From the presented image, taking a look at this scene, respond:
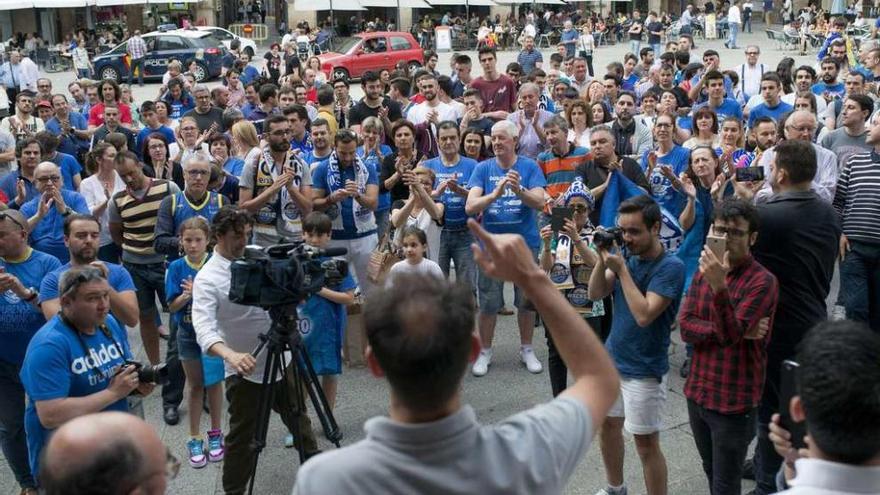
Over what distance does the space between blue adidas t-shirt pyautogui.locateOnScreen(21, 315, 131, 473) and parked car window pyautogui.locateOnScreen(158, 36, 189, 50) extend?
26.0 m

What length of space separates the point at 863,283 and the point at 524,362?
2.49 meters

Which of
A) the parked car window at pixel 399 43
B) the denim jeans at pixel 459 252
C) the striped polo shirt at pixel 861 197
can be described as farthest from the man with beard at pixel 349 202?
the parked car window at pixel 399 43

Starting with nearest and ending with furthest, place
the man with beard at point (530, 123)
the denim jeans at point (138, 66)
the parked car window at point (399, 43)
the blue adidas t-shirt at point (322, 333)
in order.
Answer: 1. the blue adidas t-shirt at point (322, 333)
2. the man with beard at point (530, 123)
3. the denim jeans at point (138, 66)
4. the parked car window at point (399, 43)

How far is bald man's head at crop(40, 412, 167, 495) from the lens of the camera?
198 cm

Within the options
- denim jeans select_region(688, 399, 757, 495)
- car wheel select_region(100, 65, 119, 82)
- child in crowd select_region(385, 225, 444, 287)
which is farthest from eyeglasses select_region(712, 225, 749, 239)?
car wheel select_region(100, 65, 119, 82)

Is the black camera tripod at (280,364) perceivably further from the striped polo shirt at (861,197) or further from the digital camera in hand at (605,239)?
the striped polo shirt at (861,197)

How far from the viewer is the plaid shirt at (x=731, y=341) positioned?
384 centimetres

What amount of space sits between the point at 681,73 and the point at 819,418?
12.4 meters

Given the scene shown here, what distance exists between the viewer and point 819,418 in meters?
2.09

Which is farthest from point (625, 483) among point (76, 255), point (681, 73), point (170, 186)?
point (681, 73)

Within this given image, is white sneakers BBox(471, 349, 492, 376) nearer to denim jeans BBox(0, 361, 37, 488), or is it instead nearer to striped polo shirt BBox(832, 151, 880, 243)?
striped polo shirt BBox(832, 151, 880, 243)

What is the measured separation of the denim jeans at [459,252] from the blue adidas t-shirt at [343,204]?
661 millimetres

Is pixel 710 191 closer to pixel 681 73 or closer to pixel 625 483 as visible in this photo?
pixel 625 483

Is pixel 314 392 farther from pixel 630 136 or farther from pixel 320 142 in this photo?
pixel 630 136
